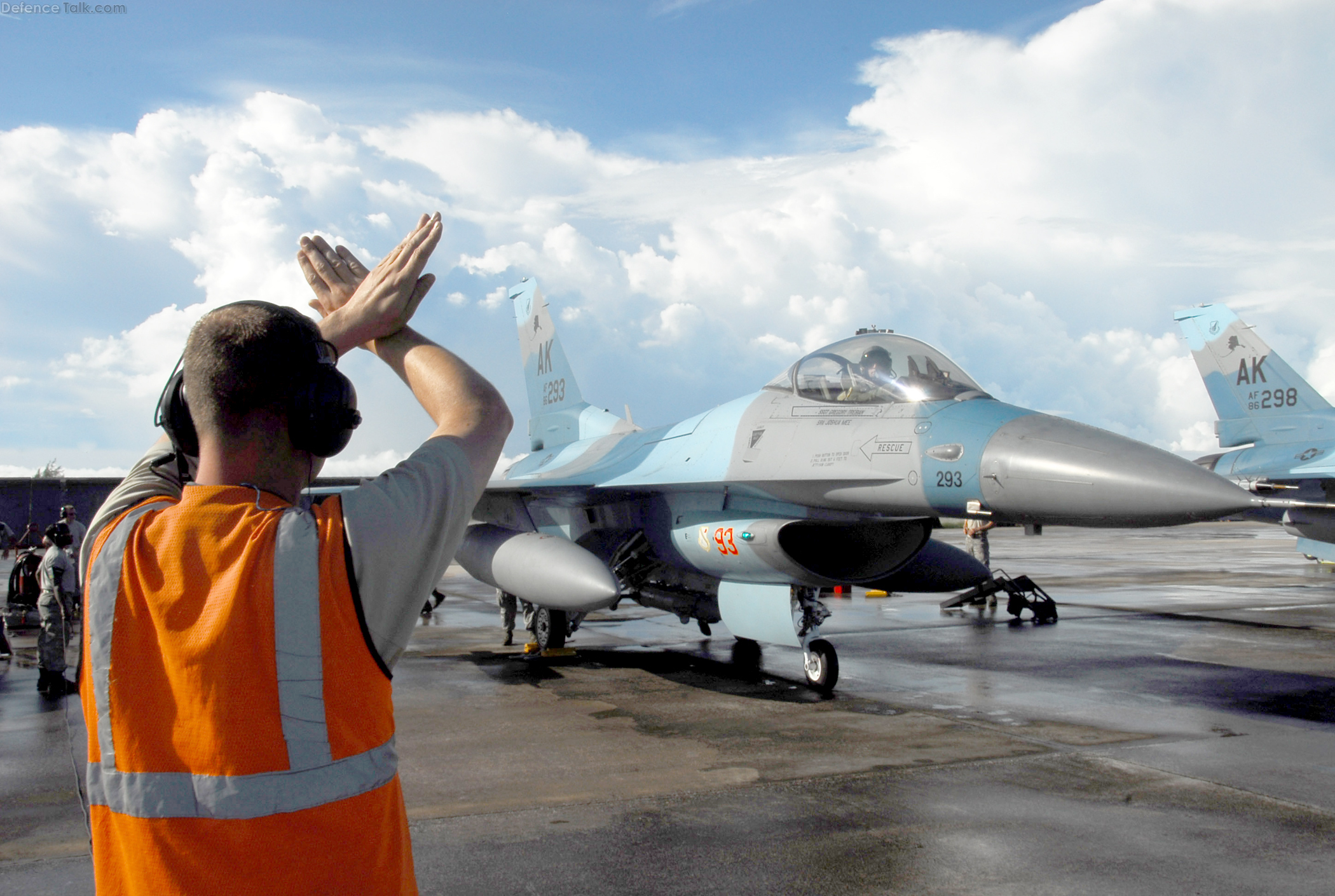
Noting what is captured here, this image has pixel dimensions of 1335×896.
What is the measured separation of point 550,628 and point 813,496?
12.6 feet

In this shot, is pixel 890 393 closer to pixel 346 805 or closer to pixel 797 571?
pixel 797 571

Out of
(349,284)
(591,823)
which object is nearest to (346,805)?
(349,284)

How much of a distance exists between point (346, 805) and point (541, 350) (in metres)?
12.8

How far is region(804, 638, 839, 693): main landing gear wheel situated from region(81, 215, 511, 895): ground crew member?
662cm

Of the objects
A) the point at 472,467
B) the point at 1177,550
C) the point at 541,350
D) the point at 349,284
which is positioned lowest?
the point at 1177,550

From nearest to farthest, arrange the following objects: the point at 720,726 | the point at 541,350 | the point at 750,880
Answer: the point at 750,880 → the point at 720,726 → the point at 541,350

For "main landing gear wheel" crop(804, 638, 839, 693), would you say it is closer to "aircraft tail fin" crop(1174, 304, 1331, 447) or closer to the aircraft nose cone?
the aircraft nose cone

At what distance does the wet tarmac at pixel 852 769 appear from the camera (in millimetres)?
4004

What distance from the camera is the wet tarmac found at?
400 centimetres

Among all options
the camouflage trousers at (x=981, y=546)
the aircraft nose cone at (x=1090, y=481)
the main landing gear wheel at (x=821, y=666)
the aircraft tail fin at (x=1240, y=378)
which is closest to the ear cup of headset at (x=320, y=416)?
the aircraft nose cone at (x=1090, y=481)

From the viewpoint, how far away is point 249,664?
1226 millimetres

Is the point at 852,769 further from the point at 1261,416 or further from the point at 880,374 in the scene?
the point at 1261,416

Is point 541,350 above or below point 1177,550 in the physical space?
above

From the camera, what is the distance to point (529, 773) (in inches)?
218
